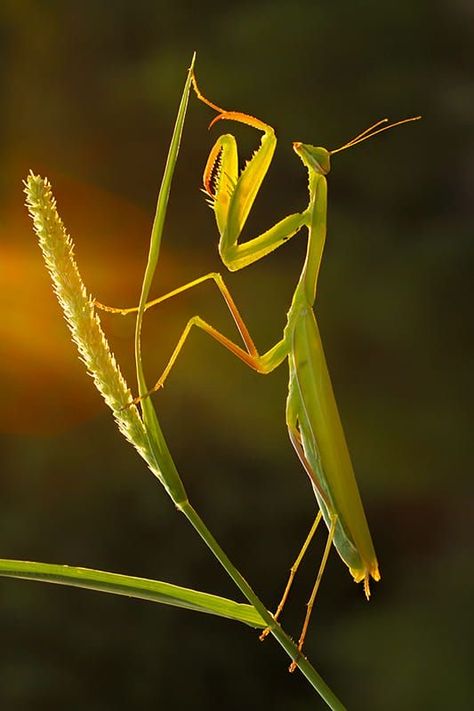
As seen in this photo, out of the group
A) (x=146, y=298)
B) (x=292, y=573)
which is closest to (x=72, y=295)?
(x=146, y=298)

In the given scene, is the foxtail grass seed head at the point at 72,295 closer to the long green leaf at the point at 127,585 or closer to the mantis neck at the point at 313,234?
the long green leaf at the point at 127,585

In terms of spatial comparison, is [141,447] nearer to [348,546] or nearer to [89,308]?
[89,308]

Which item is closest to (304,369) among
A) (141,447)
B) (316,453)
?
(316,453)

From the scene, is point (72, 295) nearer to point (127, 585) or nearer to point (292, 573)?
point (127, 585)

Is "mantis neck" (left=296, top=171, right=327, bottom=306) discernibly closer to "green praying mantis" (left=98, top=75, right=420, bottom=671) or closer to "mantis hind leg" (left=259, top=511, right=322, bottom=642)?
"green praying mantis" (left=98, top=75, right=420, bottom=671)

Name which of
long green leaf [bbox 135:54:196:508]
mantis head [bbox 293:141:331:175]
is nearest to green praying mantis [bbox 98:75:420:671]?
mantis head [bbox 293:141:331:175]

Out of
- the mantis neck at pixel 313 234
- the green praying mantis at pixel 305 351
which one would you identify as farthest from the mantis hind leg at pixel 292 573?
the mantis neck at pixel 313 234
